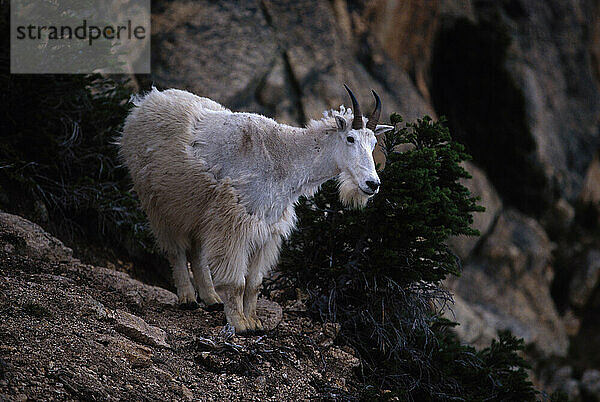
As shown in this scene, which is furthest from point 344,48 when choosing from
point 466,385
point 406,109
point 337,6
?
point 466,385

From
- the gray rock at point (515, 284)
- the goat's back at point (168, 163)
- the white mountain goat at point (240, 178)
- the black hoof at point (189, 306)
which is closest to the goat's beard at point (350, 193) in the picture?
the white mountain goat at point (240, 178)

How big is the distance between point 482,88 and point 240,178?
9.94 m

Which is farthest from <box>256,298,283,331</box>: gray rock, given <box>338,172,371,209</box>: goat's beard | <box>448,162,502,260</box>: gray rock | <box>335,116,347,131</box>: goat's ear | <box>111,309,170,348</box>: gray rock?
<box>448,162,502,260</box>: gray rock

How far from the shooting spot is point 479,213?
1340 centimetres

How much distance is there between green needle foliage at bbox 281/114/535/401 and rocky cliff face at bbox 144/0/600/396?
564 centimetres

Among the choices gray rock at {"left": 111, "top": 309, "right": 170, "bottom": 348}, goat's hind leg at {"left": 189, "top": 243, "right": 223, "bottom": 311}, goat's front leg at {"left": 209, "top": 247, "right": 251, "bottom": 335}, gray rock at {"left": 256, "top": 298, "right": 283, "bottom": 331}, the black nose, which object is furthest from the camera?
goat's hind leg at {"left": 189, "top": 243, "right": 223, "bottom": 311}

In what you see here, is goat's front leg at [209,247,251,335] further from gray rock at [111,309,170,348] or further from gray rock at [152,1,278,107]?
A: gray rock at [152,1,278,107]

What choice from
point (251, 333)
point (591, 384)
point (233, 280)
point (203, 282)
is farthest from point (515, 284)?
point (233, 280)

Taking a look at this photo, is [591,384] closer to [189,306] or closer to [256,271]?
[256,271]

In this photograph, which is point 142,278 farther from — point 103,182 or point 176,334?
point 176,334

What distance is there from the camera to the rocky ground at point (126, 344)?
416 cm

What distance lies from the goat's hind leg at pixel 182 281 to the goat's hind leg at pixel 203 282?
4.4 inches

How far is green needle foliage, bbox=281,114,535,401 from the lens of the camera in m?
5.86

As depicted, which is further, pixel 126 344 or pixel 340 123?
pixel 340 123
